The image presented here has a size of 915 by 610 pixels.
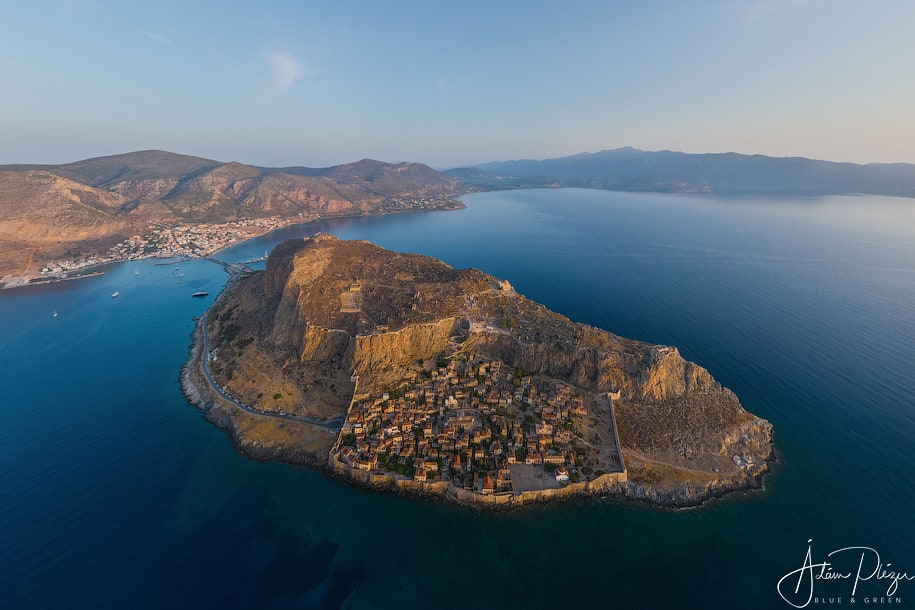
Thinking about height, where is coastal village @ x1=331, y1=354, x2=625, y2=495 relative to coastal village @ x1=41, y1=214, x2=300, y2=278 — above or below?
below

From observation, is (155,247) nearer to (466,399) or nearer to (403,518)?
(466,399)

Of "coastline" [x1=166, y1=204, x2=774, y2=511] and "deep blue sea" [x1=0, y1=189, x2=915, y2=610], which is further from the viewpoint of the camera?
"coastline" [x1=166, y1=204, x2=774, y2=511]

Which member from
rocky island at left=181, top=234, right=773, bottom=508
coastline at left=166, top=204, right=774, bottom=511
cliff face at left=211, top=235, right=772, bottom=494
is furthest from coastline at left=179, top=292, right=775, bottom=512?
cliff face at left=211, top=235, right=772, bottom=494

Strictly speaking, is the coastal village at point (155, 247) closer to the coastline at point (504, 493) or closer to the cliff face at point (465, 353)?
the cliff face at point (465, 353)

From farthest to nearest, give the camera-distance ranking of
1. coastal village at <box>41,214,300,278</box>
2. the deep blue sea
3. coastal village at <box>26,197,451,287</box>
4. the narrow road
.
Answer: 1. coastal village at <box>41,214,300,278</box>
2. coastal village at <box>26,197,451,287</box>
3. the narrow road
4. the deep blue sea

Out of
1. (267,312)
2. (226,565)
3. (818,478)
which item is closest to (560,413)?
Answer: (818,478)

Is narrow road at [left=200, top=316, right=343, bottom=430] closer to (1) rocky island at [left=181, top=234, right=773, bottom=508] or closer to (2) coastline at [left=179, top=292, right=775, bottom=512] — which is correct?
(1) rocky island at [left=181, top=234, right=773, bottom=508]

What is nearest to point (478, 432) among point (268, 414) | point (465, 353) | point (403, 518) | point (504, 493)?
point (504, 493)

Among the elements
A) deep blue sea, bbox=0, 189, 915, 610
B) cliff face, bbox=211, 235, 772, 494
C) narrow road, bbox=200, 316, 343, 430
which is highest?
cliff face, bbox=211, 235, 772, 494

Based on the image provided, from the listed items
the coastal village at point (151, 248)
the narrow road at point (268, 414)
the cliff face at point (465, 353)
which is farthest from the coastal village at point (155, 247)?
the narrow road at point (268, 414)
